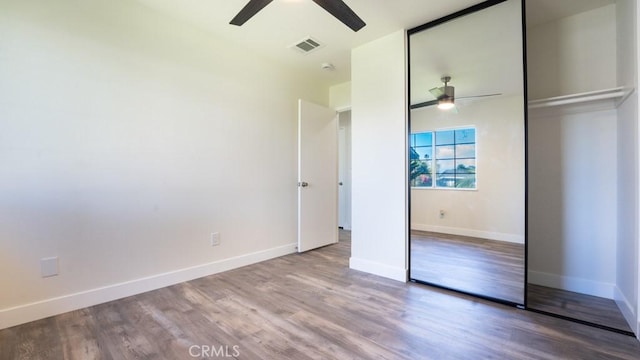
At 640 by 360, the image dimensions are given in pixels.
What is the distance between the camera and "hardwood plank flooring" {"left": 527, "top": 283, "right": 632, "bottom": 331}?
1.96 metres

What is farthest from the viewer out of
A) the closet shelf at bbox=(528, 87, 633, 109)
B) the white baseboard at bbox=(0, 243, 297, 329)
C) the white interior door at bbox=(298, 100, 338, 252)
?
the white interior door at bbox=(298, 100, 338, 252)

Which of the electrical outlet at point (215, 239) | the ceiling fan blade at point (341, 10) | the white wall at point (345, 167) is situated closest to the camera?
the ceiling fan blade at point (341, 10)

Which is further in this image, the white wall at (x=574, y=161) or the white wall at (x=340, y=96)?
the white wall at (x=340, y=96)

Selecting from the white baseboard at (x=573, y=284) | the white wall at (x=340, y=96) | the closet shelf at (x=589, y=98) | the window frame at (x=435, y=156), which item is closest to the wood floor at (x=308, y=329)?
the white baseboard at (x=573, y=284)

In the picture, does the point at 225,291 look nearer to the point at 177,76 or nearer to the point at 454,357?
the point at 454,357

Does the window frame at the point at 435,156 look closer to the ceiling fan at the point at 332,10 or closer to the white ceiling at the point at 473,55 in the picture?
the white ceiling at the point at 473,55

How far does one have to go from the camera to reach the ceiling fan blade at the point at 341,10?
1755 mm

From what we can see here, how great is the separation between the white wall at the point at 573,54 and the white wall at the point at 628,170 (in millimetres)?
86

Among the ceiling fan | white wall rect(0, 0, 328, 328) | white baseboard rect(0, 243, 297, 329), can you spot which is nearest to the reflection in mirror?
the ceiling fan

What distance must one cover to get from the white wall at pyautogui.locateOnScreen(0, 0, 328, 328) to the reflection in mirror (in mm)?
1878

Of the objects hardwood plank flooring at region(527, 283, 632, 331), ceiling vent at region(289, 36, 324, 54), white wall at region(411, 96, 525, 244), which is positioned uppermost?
ceiling vent at region(289, 36, 324, 54)

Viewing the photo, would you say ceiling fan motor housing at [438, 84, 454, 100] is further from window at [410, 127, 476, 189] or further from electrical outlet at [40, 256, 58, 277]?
electrical outlet at [40, 256, 58, 277]

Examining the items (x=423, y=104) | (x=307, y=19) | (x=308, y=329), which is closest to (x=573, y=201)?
(x=423, y=104)

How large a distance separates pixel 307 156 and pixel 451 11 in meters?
2.22
